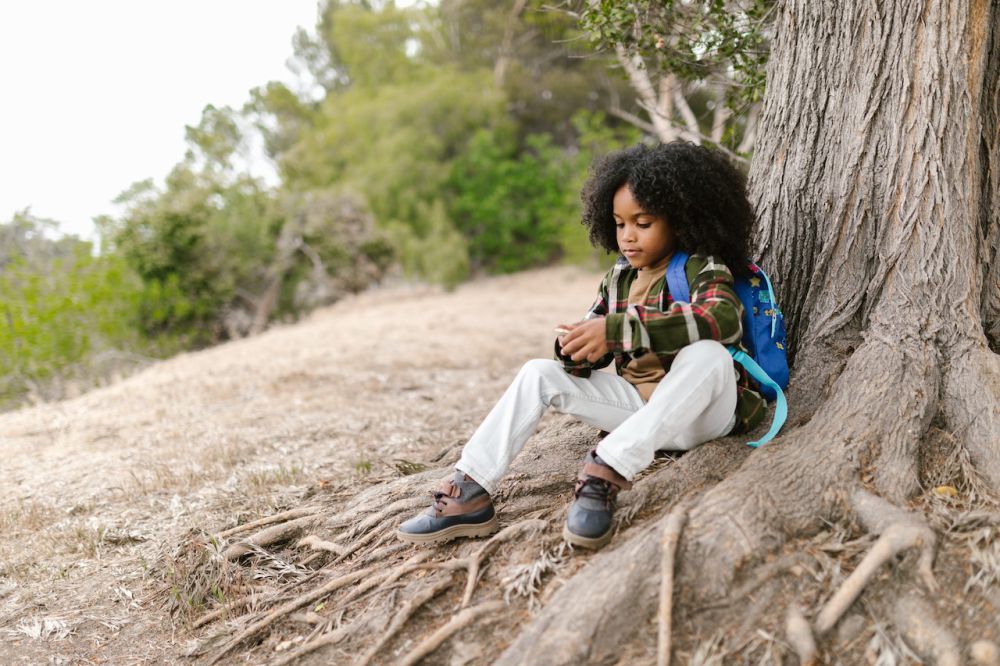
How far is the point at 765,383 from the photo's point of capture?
2.84 meters

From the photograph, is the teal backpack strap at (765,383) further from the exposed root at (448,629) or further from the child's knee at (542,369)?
the exposed root at (448,629)

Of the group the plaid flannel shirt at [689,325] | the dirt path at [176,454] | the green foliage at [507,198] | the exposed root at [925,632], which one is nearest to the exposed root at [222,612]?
the dirt path at [176,454]

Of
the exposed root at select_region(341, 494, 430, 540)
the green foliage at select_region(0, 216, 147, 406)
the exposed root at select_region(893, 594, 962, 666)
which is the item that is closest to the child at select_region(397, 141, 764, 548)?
the exposed root at select_region(341, 494, 430, 540)

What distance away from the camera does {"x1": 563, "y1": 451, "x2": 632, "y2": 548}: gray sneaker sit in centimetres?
252

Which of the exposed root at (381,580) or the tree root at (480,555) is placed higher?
the tree root at (480,555)

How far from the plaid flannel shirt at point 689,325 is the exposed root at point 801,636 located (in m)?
0.82

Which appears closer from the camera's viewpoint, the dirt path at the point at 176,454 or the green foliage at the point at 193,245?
the dirt path at the point at 176,454

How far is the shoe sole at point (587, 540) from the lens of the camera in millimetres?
2512

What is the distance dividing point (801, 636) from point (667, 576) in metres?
0.40

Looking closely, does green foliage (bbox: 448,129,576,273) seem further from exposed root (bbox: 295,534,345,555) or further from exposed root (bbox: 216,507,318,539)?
exposed root (bbox: 295,534,345,555)

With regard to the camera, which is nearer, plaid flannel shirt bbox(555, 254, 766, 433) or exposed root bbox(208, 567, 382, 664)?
plaid flannel shirt bbox(555, 254, 766, 433)

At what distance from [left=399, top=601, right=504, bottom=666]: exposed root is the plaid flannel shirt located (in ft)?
3.06

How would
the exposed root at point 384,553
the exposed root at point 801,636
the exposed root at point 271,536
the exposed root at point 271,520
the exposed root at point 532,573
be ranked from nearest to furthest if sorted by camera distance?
1. the exposed root at point 801,636
2. the exposed root at point 532,573
3. the exposed root at point 384,553
4. the exposed root at point 271,536
5. the exposed root at point 271,520

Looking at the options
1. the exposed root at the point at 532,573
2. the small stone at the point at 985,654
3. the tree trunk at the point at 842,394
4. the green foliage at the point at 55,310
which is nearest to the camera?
the small stone at the point at 985,654
